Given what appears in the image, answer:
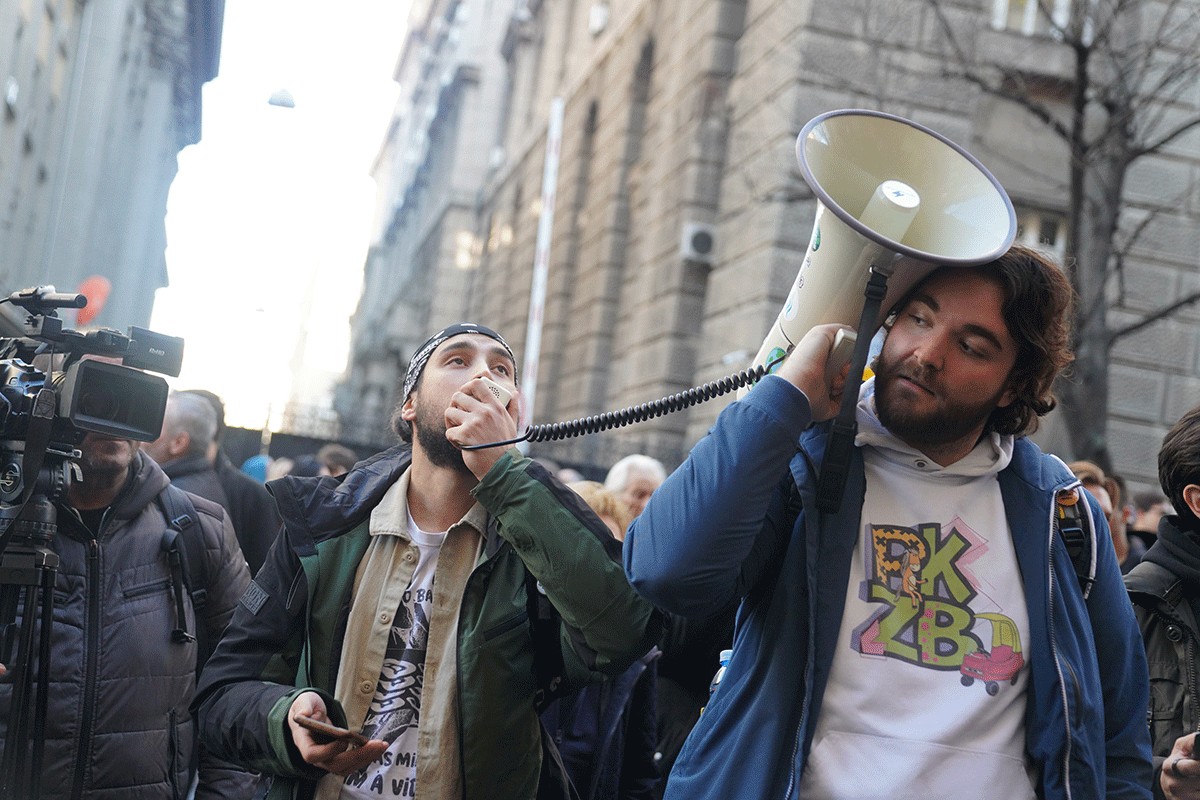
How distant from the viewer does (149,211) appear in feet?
87.5

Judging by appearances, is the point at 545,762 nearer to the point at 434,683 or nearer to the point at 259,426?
the point at 434,683

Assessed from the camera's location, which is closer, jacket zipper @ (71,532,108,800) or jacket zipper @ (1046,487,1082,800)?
jacket zipper @ (1046,487,1082,800)

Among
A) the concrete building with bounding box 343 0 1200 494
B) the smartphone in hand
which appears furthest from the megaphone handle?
the concrete building with bounding box 343 0 1200 494

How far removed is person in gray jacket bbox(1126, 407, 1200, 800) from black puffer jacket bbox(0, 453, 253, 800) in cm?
247

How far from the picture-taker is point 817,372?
235 cm

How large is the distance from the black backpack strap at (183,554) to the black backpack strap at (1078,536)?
249 cm

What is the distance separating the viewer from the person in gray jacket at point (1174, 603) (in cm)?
315

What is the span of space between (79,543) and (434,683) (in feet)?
4.64

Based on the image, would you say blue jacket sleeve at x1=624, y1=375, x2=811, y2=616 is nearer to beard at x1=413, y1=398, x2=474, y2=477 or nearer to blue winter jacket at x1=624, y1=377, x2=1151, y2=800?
blue winter jacket at x1=624, y1=377, x2=1151, y2=800

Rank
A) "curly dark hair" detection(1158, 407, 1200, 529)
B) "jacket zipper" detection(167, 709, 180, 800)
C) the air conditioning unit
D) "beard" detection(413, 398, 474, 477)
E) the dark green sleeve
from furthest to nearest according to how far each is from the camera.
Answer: the air conditioning unit < "jacket zipper" detection(167, 709, 180, 800) < "curly dark hair" detection(1158, 407, 1200, 529) < "beard" detection(413, 398, 474, 477) < the dark green sleeve

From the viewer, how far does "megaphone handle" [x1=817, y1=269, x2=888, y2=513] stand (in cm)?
234

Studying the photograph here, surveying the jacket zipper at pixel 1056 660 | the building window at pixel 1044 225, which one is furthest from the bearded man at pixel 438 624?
the building window at pixel 1044 225

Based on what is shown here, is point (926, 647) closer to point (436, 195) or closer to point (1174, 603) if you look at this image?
point (1174, 603)

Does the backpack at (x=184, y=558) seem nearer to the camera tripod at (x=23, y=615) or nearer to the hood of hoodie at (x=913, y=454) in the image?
the camera tripod at (x=23, y=615)
